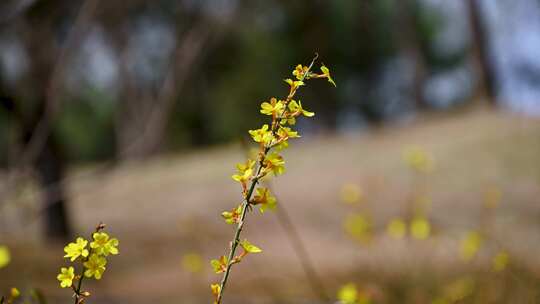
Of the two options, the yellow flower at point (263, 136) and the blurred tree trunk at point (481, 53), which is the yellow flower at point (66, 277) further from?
the blurred tree trunk at point (481, 53)

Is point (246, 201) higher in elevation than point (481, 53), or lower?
lower

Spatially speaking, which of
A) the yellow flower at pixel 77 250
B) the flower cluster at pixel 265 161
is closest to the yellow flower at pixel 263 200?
the flower cluster at pixel 265 161

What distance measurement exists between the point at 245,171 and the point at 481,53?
9.84 metres

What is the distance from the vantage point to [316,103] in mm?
16656

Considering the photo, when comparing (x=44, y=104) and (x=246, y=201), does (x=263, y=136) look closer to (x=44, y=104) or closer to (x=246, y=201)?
(x=246, y=201)

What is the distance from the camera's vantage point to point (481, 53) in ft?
32.0

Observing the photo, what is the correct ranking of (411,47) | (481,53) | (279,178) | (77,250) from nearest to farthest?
(77,250) < (279,178) < (481,53) < (411,47)

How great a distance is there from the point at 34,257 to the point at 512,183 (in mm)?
4472

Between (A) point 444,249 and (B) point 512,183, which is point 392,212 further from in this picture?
(A) point 444,249

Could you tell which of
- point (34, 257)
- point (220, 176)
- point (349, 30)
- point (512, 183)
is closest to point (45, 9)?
point (34, 257)

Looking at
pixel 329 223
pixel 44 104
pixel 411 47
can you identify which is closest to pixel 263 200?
pixel 44 104

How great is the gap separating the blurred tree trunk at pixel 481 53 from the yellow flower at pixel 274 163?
9769 mm

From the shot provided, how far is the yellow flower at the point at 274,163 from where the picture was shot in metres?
0.70

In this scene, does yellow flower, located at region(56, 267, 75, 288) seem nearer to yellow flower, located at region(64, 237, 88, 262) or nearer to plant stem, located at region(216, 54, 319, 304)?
yellow flower, located at region(64, 237, 88, 262)
